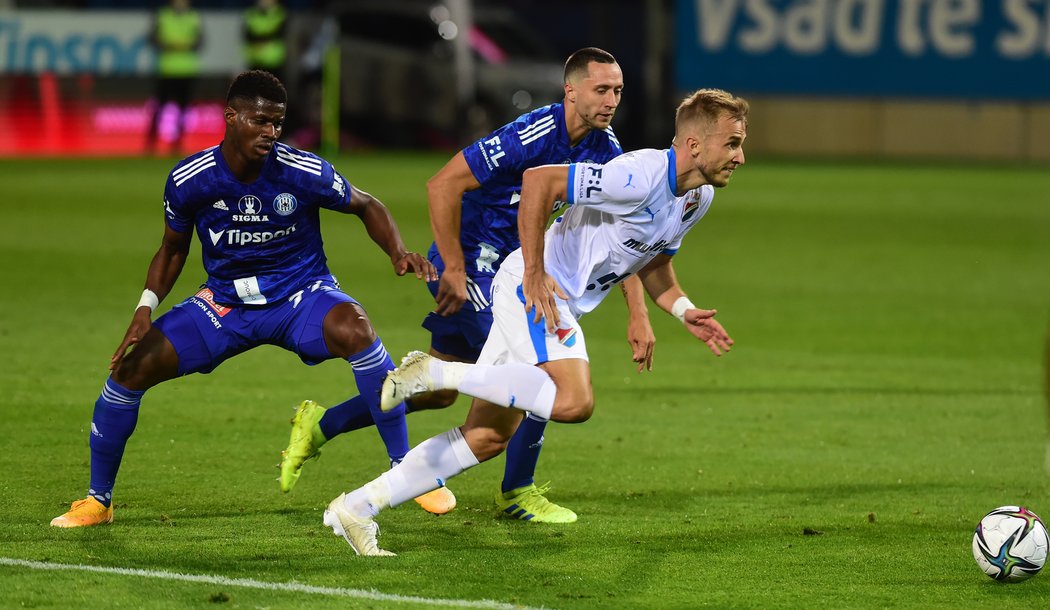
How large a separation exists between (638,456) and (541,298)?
2.25m

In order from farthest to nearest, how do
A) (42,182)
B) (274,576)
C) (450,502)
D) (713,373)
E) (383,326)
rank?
(42,182)
(383,326)
(713,373)
(450,502)
(274,576)

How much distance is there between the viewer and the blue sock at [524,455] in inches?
250

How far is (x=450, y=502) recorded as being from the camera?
6414mm

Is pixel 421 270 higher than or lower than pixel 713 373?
higher

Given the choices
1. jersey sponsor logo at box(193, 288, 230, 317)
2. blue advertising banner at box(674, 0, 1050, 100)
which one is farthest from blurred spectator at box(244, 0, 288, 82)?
jersey sponsor logo at box(193, 288, 230, 317)

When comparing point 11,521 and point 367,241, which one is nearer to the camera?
point 11,521

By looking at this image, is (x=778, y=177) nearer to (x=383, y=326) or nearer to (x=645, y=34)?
(x=645, y=34)

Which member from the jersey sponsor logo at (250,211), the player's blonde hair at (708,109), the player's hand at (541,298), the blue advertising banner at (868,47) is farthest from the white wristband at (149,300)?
the blue advertising banner at (868,47)

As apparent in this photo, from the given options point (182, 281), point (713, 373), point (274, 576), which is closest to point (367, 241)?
point (182, 281)

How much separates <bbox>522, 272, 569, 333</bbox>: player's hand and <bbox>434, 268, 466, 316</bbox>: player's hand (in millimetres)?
588

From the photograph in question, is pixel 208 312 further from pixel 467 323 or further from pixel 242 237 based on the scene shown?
pixel 467 323

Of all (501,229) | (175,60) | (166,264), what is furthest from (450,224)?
(175,60)

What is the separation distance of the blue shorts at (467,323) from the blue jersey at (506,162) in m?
0.10

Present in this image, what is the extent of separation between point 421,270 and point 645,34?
95.4 feet
